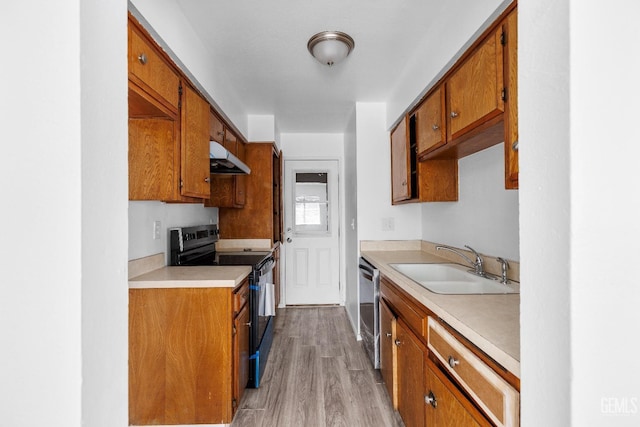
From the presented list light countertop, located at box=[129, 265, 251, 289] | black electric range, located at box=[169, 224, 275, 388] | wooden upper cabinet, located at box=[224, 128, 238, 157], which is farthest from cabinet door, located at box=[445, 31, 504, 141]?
wooden upper cabinet, located at box=[224, 128, 238, 157]

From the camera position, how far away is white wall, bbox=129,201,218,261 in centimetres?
183

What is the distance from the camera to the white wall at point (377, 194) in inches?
121

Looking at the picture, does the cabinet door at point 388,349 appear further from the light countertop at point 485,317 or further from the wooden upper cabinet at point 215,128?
the wooden upper cabinet at point 215,128

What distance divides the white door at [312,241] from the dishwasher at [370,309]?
4.96ft

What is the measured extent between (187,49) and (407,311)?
6.21 ft

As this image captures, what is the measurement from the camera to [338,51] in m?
2.07

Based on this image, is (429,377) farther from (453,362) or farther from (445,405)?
(453,362)

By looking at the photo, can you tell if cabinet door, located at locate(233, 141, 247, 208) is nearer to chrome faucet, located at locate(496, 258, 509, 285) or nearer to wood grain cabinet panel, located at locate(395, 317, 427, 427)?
wood grain cabinet panel, located at locate(395, 317, 427, 427)

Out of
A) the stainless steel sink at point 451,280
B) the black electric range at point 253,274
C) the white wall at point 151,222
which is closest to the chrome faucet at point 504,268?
the stainless steel sink at point 451,280

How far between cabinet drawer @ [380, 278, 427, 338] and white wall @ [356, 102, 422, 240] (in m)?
1.00

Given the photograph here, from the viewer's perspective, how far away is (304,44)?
210cm
